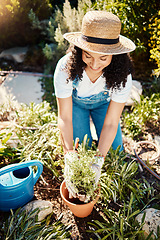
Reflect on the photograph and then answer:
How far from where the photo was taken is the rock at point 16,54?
12.5ft

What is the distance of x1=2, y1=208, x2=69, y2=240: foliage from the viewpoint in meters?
1.48

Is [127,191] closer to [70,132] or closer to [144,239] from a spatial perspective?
[144,239]

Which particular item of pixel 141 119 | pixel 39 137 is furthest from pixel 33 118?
pixel 141 119

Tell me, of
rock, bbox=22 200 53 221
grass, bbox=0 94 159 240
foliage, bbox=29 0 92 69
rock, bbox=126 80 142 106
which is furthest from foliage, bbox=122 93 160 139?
foliage, bbox=29 0 92 69

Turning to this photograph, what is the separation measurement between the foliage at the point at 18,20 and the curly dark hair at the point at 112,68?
2.19 meters

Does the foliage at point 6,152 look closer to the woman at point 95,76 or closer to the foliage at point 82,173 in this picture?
the woman at point 95,76

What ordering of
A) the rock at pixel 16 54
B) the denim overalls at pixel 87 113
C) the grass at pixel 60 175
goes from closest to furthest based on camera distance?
the grass at pixel 60 175, the denim overalls at pixel 87 113, the rock at pixel 16 54

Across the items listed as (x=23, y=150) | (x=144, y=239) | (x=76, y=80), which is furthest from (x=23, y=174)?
(x=144, y=239)

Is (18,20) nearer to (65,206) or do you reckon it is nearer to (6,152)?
(6,152)

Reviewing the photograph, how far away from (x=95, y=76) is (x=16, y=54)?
2432mm

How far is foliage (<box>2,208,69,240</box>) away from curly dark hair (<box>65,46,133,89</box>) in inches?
41.9

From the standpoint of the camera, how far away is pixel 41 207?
165 centimetres

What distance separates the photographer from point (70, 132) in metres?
1.80

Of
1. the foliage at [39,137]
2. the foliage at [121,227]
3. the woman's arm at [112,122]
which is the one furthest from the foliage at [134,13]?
the foliage at [121,227]
